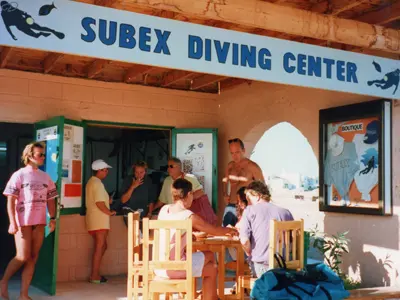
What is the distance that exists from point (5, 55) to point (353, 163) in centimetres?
389

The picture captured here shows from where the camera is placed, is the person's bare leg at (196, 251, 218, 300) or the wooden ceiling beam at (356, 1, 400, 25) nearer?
the person's bare leg at (196, 251, 218, 300)

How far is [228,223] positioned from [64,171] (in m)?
2.03

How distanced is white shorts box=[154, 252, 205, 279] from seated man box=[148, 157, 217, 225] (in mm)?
1187

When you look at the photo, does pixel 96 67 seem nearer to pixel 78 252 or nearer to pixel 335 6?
pixel 78 252

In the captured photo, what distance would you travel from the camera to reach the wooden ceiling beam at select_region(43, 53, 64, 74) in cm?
580

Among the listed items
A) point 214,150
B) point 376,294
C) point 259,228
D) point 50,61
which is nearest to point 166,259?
point 259,228

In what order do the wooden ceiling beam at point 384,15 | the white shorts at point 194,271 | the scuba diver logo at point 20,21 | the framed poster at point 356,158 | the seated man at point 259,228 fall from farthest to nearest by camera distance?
the framed poster at point 356,158 < the wooden ceiling beam at point 384,15 < the seated man at point 259,228 < the white shorts at point 194,271 < the scuba diver logo at point 20,21

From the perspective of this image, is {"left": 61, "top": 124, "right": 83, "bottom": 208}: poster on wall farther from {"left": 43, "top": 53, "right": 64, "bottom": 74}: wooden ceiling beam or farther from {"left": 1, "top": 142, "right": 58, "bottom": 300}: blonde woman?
{"left": 1, "top": 142, "right": 58, "bottom": 300}: blonde woman

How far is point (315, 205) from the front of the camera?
20.4 ft

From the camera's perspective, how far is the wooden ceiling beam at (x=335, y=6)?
434cm

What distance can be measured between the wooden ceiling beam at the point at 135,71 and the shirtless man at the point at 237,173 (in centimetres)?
132

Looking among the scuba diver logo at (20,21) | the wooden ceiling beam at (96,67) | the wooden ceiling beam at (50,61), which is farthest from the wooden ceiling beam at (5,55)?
the scuba diver logo at (20,21)

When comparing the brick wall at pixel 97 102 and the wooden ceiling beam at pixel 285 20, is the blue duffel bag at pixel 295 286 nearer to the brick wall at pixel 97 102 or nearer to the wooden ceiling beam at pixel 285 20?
the wooden ceiling beam at pixel 285 20

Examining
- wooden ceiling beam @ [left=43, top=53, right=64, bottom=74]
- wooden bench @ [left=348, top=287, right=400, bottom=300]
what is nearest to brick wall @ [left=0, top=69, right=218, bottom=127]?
wooden ceiling beam @ [left=43, top=53, right=64, bottom=74]
